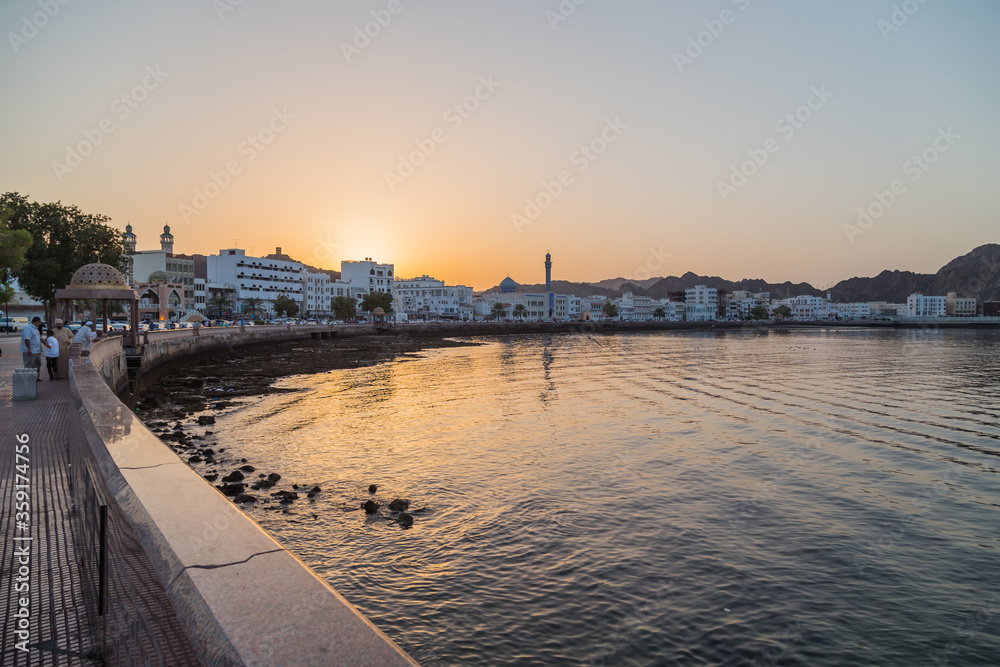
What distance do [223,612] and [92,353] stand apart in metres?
19.6

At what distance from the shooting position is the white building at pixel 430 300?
6339 inches

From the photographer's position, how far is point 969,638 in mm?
7023

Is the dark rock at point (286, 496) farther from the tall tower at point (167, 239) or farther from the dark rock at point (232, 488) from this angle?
the tall tower at point (167, 239)

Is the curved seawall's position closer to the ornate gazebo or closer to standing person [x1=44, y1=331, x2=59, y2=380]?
standing person [x1=44, y1=331, x2=59, y2=380]

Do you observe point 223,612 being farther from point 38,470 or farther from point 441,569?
point 38,470

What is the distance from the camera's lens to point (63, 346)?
17.0 meters

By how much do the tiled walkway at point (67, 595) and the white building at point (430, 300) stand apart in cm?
14843

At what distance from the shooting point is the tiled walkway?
3.65 m

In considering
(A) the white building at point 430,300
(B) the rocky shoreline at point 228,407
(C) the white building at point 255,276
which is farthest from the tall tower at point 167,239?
(B) the rocky shoreline at point 228,407

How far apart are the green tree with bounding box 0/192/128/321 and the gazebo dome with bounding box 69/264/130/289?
18999mm

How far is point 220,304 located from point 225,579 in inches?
4819

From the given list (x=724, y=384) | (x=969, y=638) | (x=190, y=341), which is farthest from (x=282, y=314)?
(x=969, y=638)

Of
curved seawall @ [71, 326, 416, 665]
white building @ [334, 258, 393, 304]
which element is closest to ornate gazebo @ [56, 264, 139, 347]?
curved seawall @ [71, 326, 416, 665]

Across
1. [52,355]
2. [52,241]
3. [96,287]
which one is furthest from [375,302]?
[52,355]
